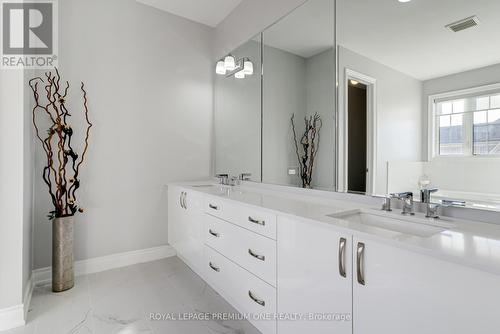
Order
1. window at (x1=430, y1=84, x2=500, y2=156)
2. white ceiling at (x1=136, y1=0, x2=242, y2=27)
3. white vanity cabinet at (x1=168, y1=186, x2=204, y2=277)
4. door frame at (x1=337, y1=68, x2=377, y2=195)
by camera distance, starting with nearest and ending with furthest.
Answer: window at (x1=430, y1=84, x2=500, y2=156), door frame at (x1=337, y1=68, x2=377, y2=195), white vanity cabinet at (x1=168, y1=186, x2=204, y2=277), white ceiling at (x1=136, y1=0, x2=242, y2=27)

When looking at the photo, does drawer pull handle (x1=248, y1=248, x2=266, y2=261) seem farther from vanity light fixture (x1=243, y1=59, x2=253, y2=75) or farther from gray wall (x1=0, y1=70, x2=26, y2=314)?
vanity light fixture (x1=243, y1=59, x2=253, y2=75)

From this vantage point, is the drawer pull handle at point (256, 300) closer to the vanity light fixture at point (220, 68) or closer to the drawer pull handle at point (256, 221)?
the drawer pull handle at point (256, 221)

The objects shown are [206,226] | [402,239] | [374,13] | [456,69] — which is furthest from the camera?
[206,226]

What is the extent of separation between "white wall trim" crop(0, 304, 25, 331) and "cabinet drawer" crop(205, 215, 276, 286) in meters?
1.30

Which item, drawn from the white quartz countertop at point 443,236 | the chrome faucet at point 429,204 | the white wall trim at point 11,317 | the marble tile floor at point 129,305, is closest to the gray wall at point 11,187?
the white wall trim at point 11,317

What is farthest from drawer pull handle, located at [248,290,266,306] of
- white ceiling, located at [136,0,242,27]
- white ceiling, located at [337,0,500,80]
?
white ceiling, located at [136,0,242,27]

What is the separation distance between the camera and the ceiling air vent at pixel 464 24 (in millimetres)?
1179

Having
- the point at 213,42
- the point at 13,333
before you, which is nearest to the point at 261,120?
the point at 213,42

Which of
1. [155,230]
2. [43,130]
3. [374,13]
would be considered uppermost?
[374,13]

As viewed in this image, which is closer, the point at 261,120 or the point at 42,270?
the point at 42,270

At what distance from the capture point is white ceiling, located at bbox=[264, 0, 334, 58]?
1840 mm

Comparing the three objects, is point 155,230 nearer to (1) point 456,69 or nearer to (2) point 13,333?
(2) point 13,333

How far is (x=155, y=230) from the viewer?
289cm

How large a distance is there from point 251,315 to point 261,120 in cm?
164
